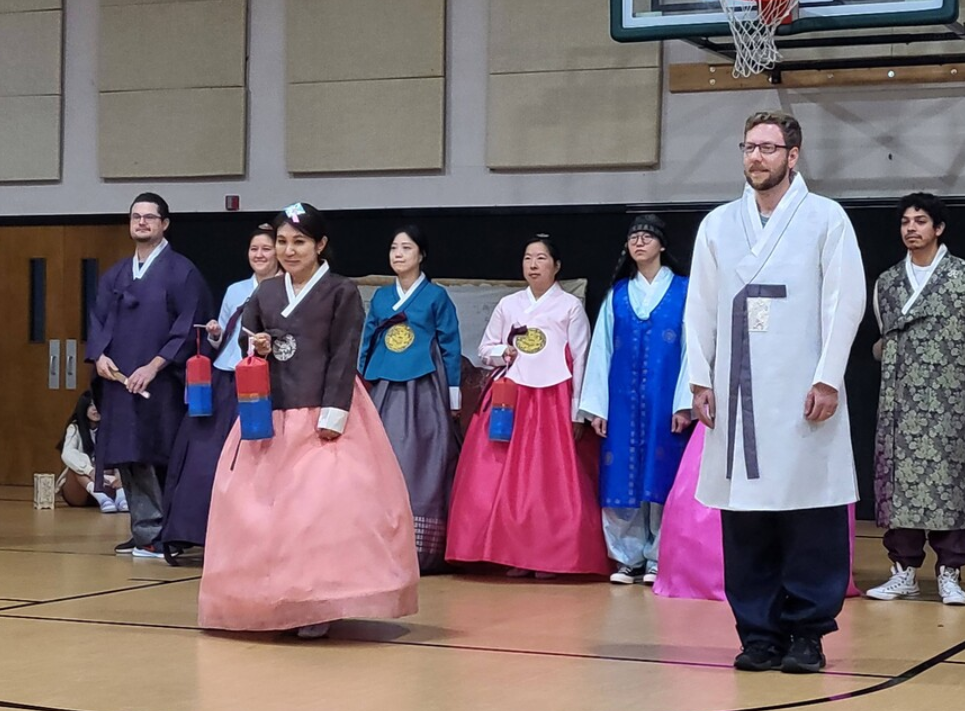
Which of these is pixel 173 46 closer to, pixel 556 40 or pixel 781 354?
pixel 556 40

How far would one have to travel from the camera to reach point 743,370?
3.74 meters

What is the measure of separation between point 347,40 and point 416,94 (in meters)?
0.54

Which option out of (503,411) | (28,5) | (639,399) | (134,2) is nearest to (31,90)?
(28,5)

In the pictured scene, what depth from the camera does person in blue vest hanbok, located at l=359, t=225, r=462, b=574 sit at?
5.89 m

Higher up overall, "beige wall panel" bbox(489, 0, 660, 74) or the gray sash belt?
"beige wall panel" bbox(489, 0, 660, 74)

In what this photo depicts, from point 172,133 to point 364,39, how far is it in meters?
1.30

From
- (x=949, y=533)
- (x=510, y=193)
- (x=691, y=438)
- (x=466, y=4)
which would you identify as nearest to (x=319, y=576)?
(x=691, y=438)

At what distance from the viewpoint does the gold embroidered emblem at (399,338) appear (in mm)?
5965

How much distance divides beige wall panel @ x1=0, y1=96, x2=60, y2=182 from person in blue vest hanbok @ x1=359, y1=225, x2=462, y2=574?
13.1ft

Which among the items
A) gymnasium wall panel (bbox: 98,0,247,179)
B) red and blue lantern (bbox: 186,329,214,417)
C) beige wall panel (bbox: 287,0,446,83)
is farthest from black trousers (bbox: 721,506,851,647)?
gymnasium wall panel (bbox: 98,0,247,179)

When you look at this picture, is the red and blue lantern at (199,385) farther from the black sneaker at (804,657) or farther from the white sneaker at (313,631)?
the black sneaker at (804,657)

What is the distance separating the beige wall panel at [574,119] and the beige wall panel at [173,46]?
162 centimetres

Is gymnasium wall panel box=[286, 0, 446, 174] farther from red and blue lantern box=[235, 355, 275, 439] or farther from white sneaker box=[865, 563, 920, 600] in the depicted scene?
red and blue lantern box=[235, 355, 275, 439]

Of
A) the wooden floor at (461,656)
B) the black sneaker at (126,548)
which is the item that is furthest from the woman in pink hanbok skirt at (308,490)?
the black sneaker at (126,548)
